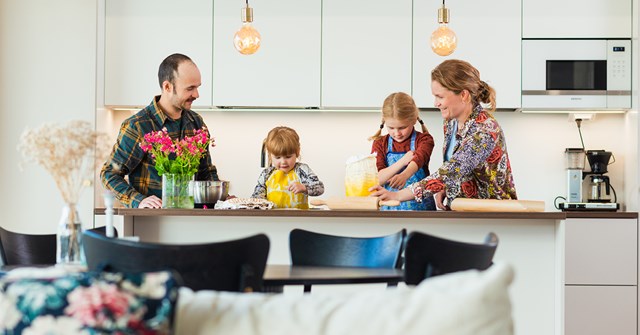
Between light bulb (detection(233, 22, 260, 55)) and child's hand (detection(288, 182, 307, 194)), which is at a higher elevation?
light bulb (detection(233, 22, 260, 55))

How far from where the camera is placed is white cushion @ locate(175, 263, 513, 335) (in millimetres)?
1364

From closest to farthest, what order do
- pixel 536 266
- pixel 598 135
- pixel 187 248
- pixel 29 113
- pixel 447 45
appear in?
pixel 187 248 < pixel 536 266 < pixel 447 45 < pixel 29 113 < pixel 598 135

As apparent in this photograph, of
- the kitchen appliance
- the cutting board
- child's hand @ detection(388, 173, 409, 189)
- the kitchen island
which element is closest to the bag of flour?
the kitchen island

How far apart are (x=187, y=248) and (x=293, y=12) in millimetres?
3686

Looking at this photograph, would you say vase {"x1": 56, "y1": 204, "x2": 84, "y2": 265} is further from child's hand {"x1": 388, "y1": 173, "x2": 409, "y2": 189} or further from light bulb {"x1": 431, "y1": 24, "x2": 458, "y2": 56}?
light bulb {"x1": 431, "y1": 24, "x2": 458, "y2": 56}

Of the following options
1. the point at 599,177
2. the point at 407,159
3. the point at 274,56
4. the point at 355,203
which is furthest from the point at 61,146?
the point at 599,177

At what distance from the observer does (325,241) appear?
10.6ft

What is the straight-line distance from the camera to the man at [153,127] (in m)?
4.19

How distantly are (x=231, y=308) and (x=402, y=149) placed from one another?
3.23 metres

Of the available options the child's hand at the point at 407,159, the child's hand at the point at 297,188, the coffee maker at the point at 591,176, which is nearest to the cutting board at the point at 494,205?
the child's hand at the point at 407,159

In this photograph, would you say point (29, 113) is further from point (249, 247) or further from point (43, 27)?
point (249, 247)

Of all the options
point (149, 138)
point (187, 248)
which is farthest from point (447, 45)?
point (187, 248)

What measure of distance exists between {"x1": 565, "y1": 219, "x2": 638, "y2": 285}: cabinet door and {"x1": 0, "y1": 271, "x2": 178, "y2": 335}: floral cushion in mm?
4016

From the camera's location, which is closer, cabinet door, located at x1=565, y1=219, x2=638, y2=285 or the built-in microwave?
cabinet door, located at x1=565, y1=219, x2=638, y2=285
